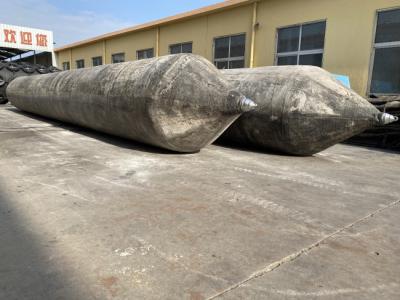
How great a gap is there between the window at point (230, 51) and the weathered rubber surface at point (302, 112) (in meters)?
5.54

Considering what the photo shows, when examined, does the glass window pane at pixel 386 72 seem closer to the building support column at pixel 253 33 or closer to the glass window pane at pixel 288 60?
the glass window pane at pixel 288 60

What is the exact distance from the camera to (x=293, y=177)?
3.53m

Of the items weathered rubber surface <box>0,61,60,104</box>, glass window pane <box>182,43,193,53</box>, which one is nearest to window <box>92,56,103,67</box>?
weathered rubber surface <box>0,61,60,104</box>

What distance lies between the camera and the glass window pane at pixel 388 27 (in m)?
6.92

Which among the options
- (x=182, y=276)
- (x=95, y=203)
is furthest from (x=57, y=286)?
(x=95, y=203)

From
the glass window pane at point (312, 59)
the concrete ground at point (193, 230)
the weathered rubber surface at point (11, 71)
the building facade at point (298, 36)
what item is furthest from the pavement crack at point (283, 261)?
the weathered rubber surface at point (11, 71)

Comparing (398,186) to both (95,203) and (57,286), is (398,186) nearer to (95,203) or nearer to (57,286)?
(95,203)

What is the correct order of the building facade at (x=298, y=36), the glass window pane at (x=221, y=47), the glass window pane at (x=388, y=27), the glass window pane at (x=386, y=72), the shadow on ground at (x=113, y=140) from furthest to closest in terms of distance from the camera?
1. the glass window pane at (x=221, y=47)
2. the building facade at (x=298, y=36)
3. the glass window pane at (x=386, y=72)
4. the glass window pane at (x=388, y=27)
5. the shadow on ground at (x=113, y=140)

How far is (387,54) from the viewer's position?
714 cm

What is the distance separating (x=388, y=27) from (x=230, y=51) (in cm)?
461

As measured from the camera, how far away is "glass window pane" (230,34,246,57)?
33.3 feet

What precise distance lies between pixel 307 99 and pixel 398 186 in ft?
4.87

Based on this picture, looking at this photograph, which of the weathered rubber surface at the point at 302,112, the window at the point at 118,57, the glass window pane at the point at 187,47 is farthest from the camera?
the window at the point at 118,57

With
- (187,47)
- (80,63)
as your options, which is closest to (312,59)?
(187,47)
